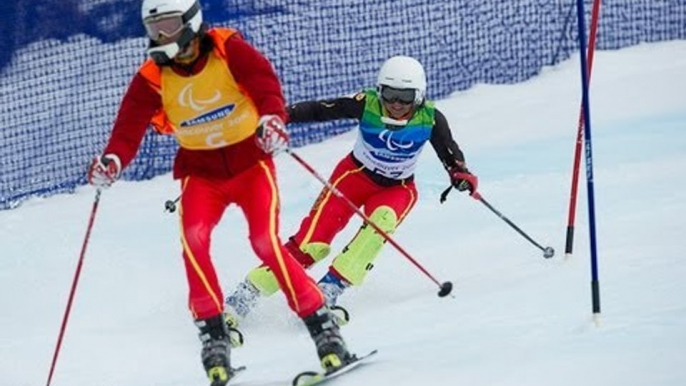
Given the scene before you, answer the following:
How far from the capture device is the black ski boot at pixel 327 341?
5988mm

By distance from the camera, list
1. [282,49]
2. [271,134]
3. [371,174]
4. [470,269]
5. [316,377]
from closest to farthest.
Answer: [271,134]
[316,377]
[371,174]
[470,269]
[282,49]

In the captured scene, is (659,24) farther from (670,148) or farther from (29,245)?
(29,245)

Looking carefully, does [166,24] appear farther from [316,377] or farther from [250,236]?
[316,377]

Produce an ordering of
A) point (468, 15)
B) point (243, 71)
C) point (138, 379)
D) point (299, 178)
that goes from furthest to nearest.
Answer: point (468, 15) < point (299, 178) < point (138, 379) < point (243, 71)

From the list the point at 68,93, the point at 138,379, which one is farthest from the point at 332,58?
the point at 138,379

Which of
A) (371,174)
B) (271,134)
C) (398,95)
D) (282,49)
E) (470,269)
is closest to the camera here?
(271,134)

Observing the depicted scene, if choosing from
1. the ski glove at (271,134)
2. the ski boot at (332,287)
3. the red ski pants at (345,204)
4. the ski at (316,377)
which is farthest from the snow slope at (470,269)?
the ski glove at (271,134)

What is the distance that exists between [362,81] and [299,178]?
1.65 m

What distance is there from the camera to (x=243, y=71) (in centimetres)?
601

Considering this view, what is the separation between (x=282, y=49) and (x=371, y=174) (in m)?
4.95

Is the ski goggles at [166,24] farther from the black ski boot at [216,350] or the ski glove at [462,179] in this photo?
the ski glove at [462,179]

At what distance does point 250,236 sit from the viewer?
6.11 meters

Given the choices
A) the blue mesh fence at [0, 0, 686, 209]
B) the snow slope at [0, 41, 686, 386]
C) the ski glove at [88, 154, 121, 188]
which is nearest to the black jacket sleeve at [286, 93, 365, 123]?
the snow slope at [0, 41, 686, 386]

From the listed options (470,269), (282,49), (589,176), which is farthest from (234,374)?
(282,49)
